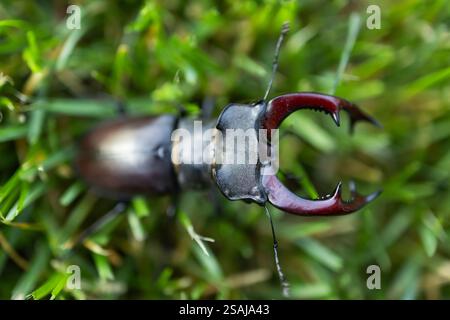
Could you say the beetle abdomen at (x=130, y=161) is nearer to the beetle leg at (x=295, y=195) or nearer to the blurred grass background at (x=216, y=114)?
the blurred grass background at (x=216, y=114)

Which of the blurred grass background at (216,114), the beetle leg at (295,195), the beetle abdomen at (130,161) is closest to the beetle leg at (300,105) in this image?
the beetle leg at (295,195)

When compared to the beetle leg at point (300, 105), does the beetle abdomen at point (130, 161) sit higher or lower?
lower

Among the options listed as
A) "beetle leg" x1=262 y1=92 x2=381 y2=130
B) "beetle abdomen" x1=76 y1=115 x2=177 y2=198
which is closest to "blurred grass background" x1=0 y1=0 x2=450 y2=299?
"beetle abdomen" x1=76 y1=115 x2=177 y2=198

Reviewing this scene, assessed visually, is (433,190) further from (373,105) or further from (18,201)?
(18,201)

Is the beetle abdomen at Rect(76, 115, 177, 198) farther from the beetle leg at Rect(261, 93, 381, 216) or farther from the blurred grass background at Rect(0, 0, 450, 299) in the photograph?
the beetle leg at Rect(261, 93, 381, 216)

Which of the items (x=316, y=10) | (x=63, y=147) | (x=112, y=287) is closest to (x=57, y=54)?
(x=63, y=147)

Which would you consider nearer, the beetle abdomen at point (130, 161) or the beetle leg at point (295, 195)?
the beetle leg at point (295, 195)

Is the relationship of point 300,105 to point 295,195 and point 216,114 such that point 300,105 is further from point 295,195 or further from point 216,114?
point 216,114
